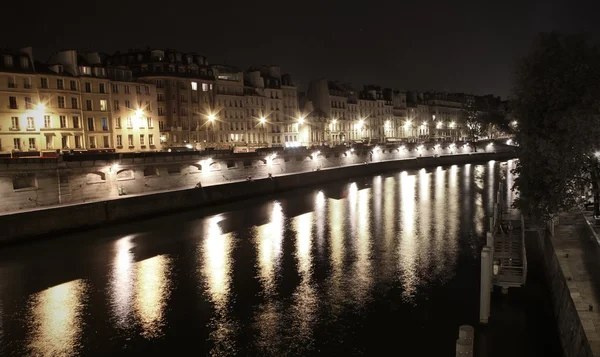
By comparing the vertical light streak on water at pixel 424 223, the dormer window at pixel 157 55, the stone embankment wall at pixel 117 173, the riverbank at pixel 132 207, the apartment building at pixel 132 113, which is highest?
the dormer window at pixel 157 55

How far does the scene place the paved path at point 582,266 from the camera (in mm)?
12913

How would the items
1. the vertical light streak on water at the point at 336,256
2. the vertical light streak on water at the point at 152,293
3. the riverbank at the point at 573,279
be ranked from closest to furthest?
1. the riverbank at the point at 573,279
2. the vertical light streak on water at the point at 152,293
3. the vertical light streak on water at the point at 336,256

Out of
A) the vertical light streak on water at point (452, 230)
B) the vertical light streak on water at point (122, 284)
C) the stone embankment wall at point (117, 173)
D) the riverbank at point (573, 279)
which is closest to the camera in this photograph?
the riverbank at point (573, 279)

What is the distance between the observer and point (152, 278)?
25984mm

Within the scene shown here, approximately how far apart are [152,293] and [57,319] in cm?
416

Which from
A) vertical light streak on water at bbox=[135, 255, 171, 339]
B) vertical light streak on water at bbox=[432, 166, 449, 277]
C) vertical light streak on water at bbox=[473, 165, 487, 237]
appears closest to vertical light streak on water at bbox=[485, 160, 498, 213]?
vertical light streak on water at bbox=[473, 165, 487, 237]

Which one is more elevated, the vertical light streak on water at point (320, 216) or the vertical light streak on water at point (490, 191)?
the vertical light streak on water at point (490, 191)

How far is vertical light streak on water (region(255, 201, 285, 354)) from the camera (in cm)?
1828

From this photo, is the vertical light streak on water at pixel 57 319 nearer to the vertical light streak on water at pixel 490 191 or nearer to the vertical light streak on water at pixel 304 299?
the vertical light streak on water at pixel 304 299

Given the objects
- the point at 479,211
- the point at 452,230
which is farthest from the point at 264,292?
the point at 479,211

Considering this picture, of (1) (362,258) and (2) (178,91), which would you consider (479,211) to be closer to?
(1) (362,258)

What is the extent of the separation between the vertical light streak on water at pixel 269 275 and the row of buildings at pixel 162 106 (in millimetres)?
26307

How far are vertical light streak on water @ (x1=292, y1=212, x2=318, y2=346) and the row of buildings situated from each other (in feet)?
111

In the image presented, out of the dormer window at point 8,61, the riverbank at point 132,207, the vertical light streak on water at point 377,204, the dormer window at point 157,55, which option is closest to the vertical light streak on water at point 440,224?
the vertical light streak on water at point 377,204
